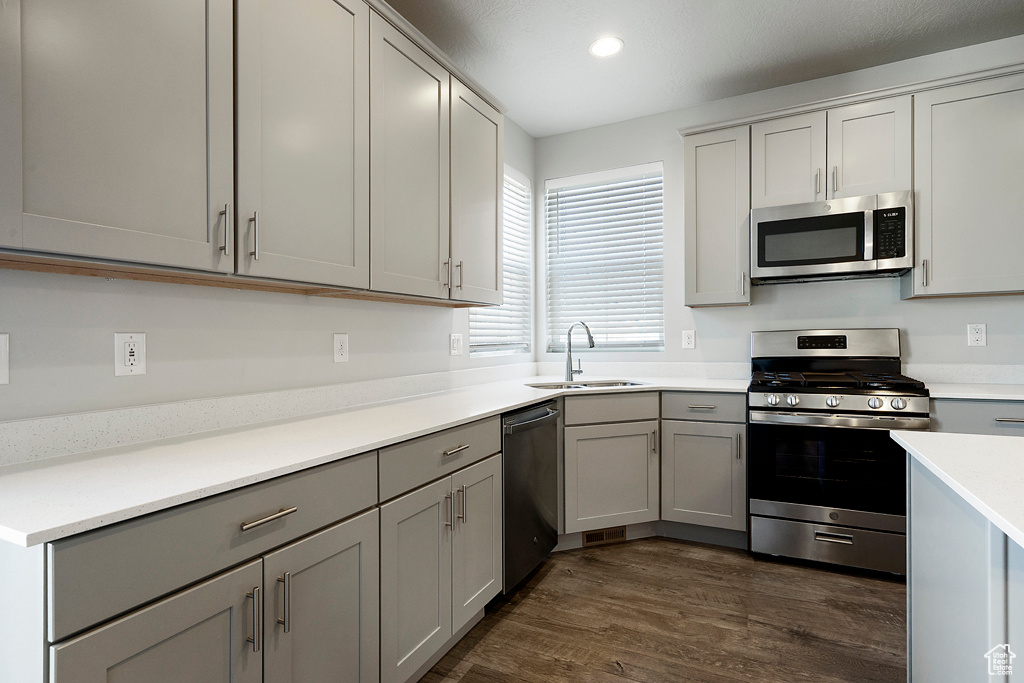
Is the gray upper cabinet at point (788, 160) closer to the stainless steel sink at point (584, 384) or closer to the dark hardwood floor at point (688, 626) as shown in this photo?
the stainless steel sink at point (584, 384)

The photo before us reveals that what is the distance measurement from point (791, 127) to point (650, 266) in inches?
44.6

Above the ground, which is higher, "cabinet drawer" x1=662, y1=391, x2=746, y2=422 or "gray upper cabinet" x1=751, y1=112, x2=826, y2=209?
"gray upper cabinet" x1=751, y1=112, x2=826, y2=209

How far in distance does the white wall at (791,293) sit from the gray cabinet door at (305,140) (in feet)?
7.01

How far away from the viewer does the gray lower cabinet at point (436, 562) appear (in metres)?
1.53

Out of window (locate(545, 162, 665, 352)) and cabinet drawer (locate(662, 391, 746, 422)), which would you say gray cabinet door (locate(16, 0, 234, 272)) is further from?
window (locate(545, 162, 665, 352))

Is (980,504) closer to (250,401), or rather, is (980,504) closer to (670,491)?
(250,401)

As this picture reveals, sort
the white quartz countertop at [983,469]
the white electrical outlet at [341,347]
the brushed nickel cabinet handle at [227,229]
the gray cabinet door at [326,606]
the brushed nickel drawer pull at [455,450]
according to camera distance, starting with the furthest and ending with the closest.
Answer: the white electrical outlet at [341,347], the brushed nickel drawer pull at [455,450], the brushed nickel cabinet handle at [227,229], the gray cabinet door at [326,606], the white quartz countertop at [983,469]

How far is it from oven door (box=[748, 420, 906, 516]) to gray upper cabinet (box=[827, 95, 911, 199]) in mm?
1269

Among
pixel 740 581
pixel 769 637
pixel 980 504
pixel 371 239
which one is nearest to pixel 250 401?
pixel 371 239

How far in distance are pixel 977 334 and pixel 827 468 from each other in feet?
3.70

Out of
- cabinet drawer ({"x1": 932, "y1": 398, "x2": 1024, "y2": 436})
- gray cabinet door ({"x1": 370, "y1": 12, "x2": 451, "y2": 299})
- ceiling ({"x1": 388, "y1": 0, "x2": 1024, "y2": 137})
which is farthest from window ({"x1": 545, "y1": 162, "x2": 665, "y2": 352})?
gray cabinet door ({"x1": 370, "y1": 12, "x2": 451, "y2": 299})

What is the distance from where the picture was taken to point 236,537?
1094 mm

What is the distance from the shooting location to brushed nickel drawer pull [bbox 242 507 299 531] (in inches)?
43.4

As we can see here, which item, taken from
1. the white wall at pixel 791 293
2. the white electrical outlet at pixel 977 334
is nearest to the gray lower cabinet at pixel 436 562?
the white wall at pixel 791 293
